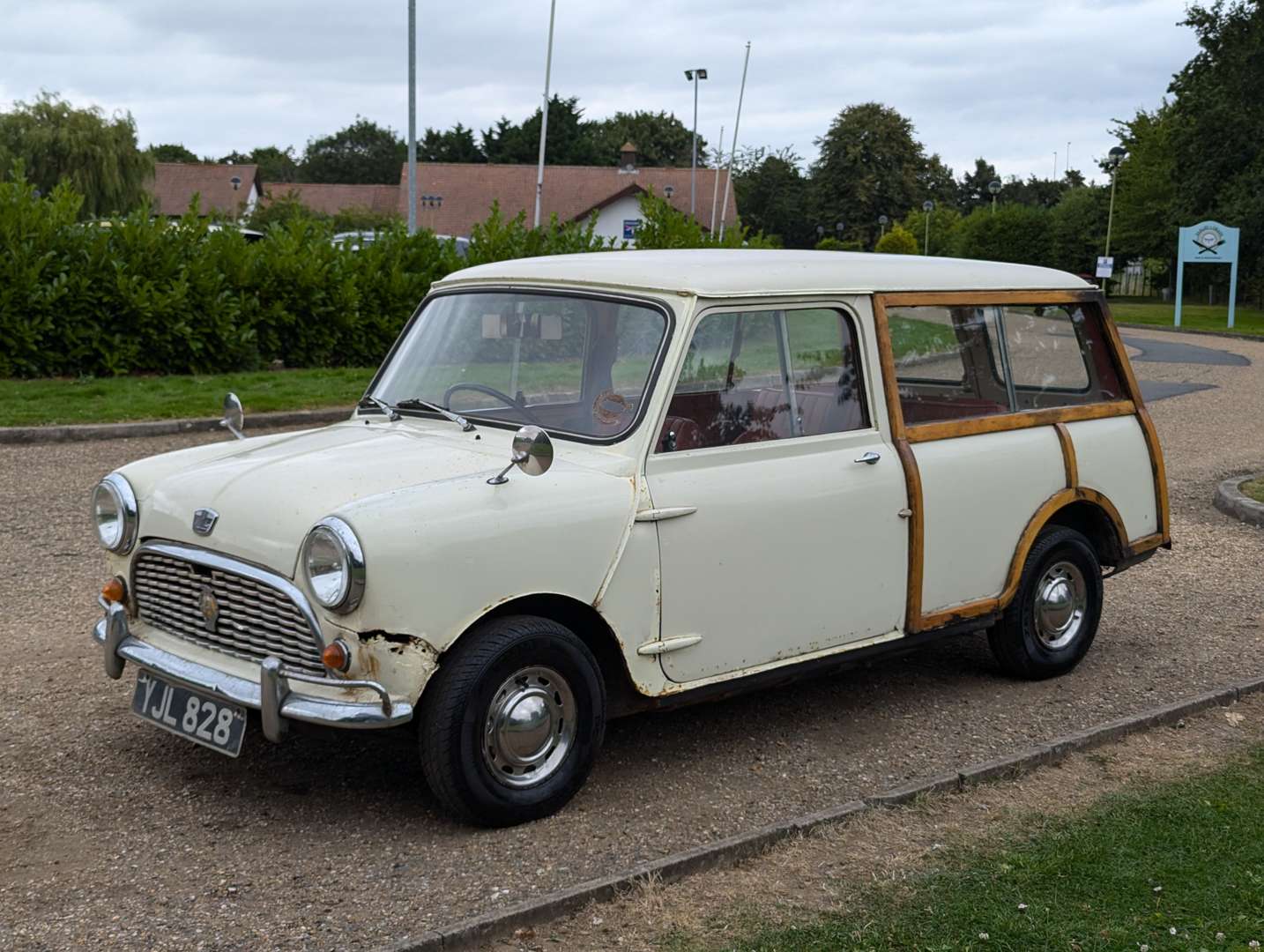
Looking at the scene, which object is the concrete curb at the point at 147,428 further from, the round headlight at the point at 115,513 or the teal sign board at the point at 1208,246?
the teal sign board at the point at 1208,246

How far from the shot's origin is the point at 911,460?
5.34m

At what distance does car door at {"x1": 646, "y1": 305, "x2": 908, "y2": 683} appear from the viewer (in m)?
4.68

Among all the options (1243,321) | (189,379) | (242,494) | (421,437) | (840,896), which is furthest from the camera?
(1243,321)

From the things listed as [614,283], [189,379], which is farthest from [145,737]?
[189,379]

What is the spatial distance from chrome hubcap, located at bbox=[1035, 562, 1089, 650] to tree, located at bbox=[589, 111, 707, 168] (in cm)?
10087

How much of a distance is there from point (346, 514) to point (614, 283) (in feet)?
4.80

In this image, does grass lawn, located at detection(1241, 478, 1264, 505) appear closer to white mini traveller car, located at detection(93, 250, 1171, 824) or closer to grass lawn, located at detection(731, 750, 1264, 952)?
white mini traveller car, located at detection(93, 250, 1171, 824)

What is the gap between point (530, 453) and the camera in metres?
4.27

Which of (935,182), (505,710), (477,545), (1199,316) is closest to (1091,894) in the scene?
(505,710)

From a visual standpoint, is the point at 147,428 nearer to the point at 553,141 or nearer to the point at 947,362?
the point at 947,362

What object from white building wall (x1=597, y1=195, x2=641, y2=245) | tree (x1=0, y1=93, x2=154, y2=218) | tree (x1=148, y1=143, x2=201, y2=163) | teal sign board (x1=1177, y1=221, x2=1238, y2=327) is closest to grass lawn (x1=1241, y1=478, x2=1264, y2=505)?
teal sign board (x1=1177, y1=221, x2=1238, y2=327)

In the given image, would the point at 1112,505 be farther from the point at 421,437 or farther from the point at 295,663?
the point at 295,663

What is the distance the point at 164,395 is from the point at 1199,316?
37.3m

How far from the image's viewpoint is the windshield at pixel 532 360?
4848 mm
